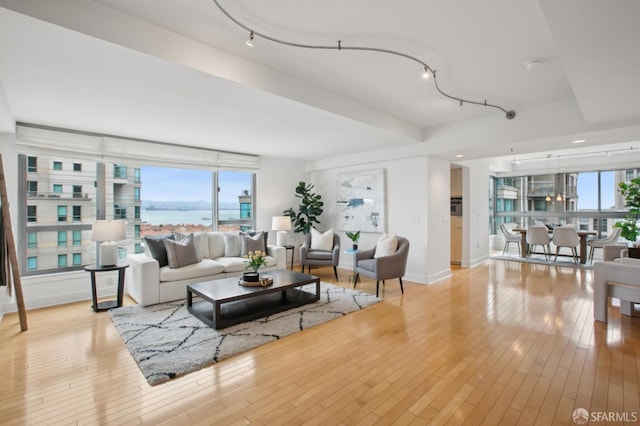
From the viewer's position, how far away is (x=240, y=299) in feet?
11.1

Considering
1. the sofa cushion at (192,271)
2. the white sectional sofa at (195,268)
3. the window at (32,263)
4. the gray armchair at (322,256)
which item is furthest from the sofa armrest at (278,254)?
the window at (32,263)

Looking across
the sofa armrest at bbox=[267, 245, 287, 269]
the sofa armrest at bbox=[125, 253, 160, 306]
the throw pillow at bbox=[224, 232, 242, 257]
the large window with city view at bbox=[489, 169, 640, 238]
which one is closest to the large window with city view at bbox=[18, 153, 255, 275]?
the throw pillow at bbox=[224, 232, 242, 257]

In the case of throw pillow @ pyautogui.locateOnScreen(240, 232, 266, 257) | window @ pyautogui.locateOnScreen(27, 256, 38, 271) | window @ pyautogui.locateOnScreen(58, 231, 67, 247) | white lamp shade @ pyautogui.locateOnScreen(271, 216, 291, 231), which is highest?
white lamp shade @ pyautogui.locateOnScreen(271, 216, 291, 231)

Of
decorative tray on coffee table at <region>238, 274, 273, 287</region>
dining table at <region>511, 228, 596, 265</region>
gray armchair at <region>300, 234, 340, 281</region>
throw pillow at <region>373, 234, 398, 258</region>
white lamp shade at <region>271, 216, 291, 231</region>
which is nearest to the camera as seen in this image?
decorative tray on coffee table at <region>238, 274, 273, 287</region>

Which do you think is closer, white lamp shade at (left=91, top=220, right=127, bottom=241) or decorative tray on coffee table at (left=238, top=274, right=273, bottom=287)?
decorative tray on coffee table at (left=238, top=274, right=273, bottom=287)

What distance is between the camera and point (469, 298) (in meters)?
4.46

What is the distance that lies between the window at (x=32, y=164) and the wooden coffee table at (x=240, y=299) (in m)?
2.78

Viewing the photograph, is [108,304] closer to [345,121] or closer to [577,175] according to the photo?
[345,121]

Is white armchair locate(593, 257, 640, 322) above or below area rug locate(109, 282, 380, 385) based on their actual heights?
above

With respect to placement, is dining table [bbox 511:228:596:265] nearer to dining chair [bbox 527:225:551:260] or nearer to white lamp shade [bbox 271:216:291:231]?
dining chair [bbox 527:225:551:260]

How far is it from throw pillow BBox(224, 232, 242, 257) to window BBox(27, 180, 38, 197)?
2653 millimetres

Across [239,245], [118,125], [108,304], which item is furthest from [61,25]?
[239,245]

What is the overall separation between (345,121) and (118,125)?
3.05m

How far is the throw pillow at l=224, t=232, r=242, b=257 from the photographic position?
5.32 m
